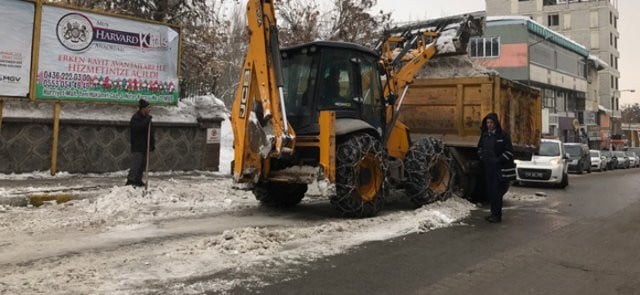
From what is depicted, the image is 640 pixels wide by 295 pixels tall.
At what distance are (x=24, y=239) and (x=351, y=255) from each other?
4134mm

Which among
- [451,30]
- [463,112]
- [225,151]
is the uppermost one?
[451,30]

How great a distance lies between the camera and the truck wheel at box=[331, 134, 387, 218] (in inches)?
325

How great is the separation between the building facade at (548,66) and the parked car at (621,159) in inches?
284

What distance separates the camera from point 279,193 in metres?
9.91

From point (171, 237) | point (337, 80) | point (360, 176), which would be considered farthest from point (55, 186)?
point (360, 176)

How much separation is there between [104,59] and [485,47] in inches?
1555

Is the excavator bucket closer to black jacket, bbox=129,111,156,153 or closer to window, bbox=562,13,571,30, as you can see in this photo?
black jacket, bbox=129,111,156,153

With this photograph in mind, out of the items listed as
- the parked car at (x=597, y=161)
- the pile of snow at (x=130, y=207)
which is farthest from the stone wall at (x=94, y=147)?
the parked car at (x=597, y=161)

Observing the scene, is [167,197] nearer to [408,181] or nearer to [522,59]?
[408,181]

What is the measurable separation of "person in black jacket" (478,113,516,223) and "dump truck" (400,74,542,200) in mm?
1570

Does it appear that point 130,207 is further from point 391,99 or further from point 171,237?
point 391,99

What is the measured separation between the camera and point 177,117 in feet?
48.4

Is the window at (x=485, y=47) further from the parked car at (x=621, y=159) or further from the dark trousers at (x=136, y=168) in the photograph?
the dark trousers at (x=136, y=168)

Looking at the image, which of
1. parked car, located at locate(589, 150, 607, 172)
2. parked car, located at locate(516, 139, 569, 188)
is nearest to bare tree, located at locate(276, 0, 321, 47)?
parked car, located at locate(516, 139, 569, 188)
